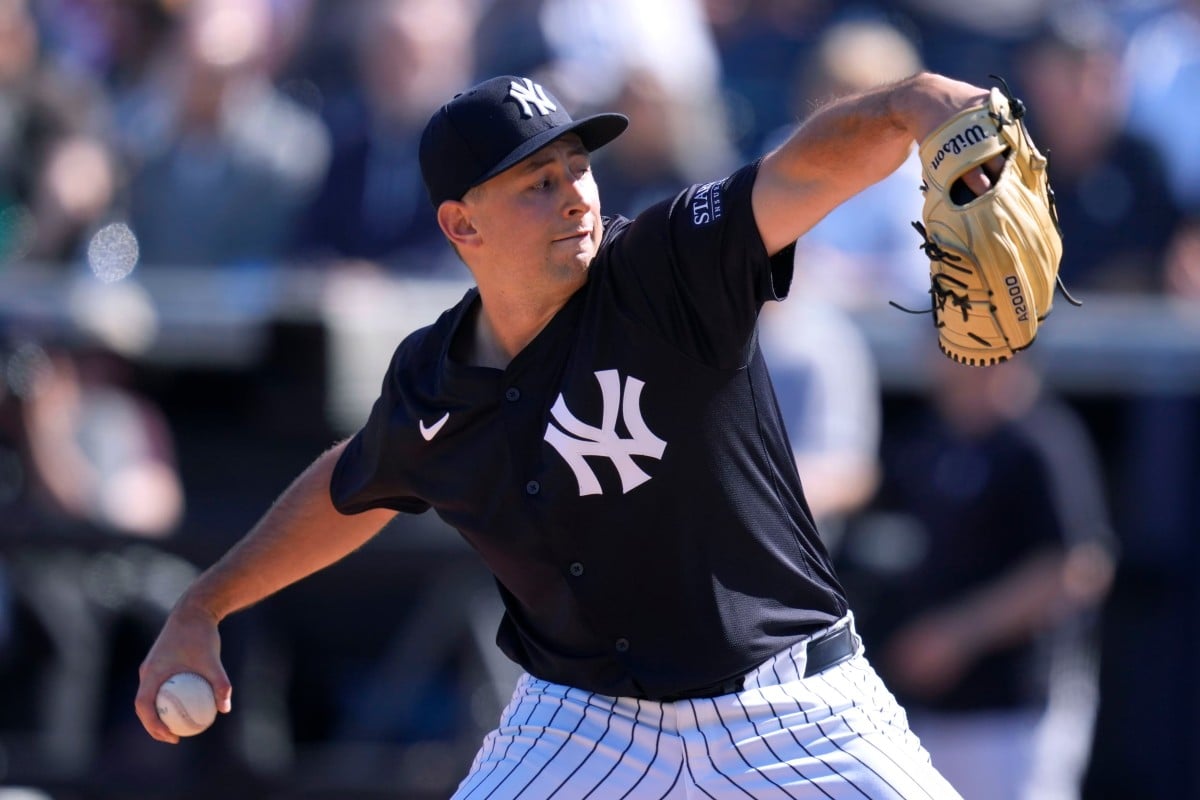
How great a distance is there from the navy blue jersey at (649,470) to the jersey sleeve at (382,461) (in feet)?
0.22

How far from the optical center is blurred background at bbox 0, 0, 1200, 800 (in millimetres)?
6020

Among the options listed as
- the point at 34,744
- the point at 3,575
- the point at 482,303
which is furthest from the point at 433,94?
the point at 482,303

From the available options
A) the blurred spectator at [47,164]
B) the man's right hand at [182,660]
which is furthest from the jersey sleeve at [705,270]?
the blurred spectator at [47,164]

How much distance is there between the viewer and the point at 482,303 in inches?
142

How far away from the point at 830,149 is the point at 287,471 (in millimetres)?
4268

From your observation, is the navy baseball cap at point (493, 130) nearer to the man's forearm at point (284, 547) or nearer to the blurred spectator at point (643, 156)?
the man's forearm at point (284, 547)

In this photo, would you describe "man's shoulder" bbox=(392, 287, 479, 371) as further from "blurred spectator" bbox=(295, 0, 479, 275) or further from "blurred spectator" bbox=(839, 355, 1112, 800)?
"blurred spectator" bbox=(295, 0, 479, 275)

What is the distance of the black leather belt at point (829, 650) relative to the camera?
340 centimetres

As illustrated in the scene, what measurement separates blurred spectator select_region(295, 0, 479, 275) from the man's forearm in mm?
3128

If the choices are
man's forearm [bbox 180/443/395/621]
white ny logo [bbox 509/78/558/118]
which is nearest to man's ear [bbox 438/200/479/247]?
white ny logo [bbox 509/78/558/118]

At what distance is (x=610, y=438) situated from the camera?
3297 millimetres

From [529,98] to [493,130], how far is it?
103mm

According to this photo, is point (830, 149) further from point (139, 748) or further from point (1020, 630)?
point (139, 748)

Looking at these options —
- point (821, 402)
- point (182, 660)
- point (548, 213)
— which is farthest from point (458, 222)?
point (821, 402)
